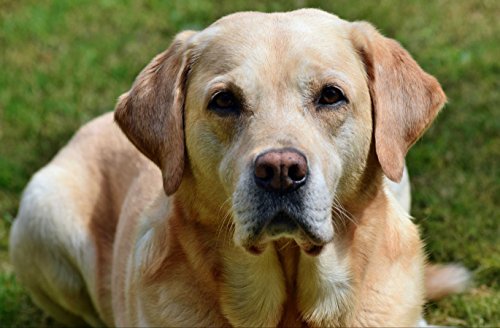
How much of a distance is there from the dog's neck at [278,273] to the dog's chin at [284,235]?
24 centimetres

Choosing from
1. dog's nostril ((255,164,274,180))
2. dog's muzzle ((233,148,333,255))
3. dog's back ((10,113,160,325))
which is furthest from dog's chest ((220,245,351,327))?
dog's back ((10,113,160,325))

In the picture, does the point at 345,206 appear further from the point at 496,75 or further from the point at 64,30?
the point at 64,30

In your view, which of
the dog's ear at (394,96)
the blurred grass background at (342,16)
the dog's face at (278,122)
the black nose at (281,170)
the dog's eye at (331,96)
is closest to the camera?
the black nose at (281,170)

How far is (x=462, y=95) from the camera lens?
7.25 meters

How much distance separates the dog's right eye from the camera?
3955 mm

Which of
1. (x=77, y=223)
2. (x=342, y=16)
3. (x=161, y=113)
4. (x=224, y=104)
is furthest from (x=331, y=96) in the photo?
(x=342, y=16)

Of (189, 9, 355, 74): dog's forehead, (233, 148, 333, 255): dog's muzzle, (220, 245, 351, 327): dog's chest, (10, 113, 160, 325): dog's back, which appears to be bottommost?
(10, 113, 160, 325): dog's back

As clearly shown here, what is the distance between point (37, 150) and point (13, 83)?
3.82 feet

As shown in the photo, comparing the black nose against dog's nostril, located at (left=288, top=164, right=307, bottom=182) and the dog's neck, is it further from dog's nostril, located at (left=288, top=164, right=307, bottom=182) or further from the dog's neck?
the dog's neck

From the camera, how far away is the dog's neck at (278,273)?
13.6 feet

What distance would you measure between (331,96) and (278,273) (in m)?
0.85

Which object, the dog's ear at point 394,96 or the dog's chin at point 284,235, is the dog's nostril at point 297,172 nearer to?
the dog's chin at point 284,235

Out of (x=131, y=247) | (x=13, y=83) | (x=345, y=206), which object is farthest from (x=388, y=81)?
(x=13, y=83)

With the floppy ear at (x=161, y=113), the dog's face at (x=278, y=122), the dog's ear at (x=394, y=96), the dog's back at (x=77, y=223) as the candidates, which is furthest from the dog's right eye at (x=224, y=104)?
the dog's back at (x=77, y=223)
